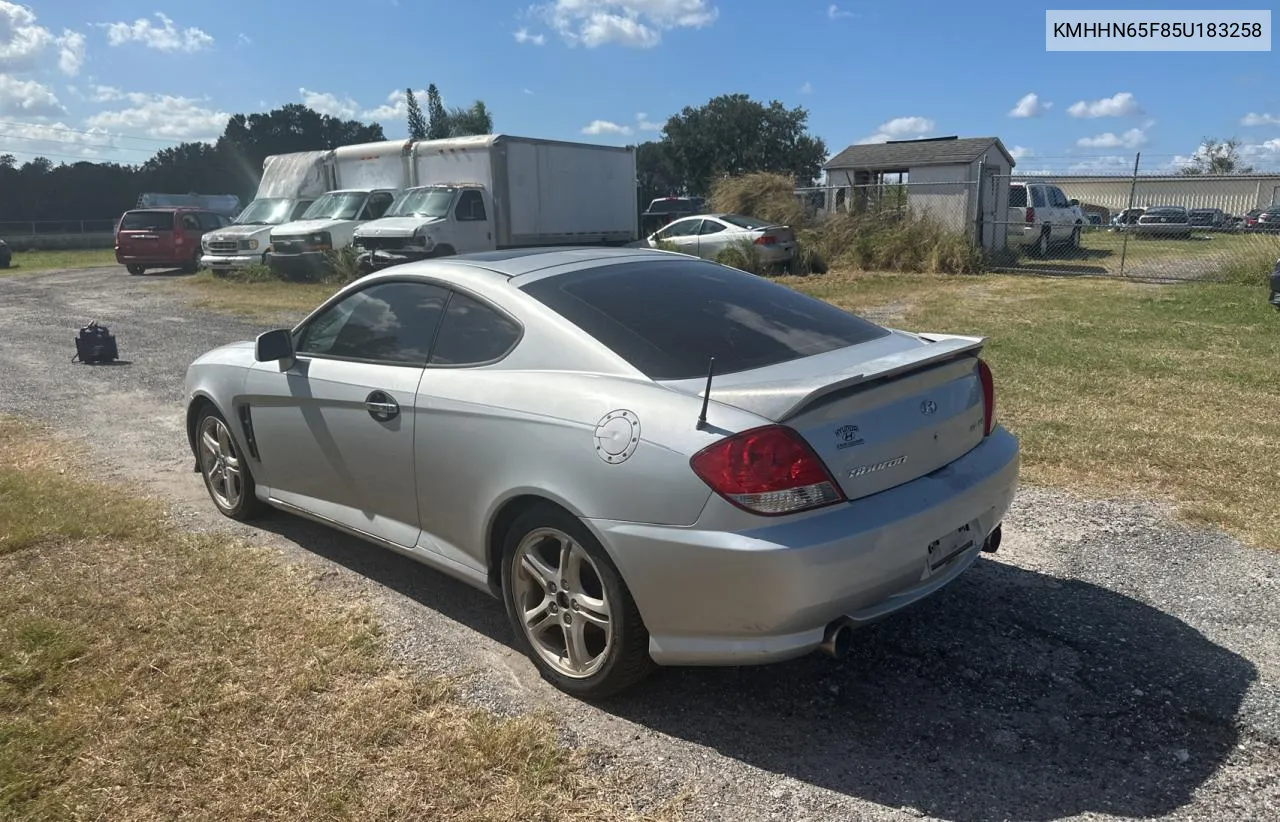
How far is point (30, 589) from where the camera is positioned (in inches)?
158

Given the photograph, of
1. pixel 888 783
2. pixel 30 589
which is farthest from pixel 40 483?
pixel 888 783

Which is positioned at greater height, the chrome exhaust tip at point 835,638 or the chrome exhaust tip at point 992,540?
the chrome exhaust tip at point 992,540

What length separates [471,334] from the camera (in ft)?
11.7

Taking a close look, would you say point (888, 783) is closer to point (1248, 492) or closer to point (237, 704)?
point (237, 704)

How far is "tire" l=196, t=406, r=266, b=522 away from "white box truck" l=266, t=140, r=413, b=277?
1485 cm

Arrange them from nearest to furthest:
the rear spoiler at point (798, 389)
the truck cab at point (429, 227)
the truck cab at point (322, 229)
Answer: the rear spoiler at point (798, 389) → the truck cab at point (429, 227) → the truck cab at point (322, 229)

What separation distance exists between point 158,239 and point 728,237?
579 inches

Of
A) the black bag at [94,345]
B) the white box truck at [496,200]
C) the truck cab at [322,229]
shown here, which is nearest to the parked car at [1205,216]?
the white box truck at [496,200]

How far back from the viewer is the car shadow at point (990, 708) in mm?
2611

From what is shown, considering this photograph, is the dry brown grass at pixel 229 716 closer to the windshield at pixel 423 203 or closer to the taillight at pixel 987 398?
the taillight at pixel 987 398

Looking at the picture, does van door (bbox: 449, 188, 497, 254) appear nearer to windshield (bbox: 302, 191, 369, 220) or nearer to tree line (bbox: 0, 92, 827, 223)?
windshield (bbox: 302, 191, 369, 220)

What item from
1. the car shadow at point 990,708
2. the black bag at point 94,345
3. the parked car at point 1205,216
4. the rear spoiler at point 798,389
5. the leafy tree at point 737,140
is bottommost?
the car shadow at point 990,708

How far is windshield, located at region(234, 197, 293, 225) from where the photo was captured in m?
21.8

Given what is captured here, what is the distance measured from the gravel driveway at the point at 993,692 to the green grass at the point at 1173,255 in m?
14.3
